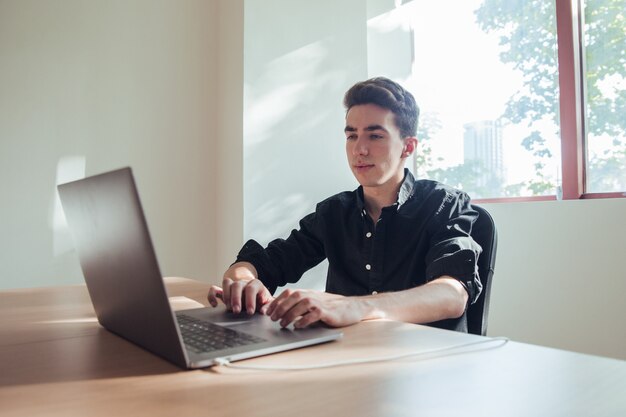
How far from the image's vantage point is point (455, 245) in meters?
1.31

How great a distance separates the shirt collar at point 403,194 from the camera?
1.66m

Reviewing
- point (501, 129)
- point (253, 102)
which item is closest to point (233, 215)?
point (253, 102)

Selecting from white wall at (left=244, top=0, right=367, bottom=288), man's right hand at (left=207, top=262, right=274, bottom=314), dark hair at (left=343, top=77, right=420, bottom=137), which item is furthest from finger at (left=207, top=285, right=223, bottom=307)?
white wall at (left=244, top=0, right=367, bottom=288)

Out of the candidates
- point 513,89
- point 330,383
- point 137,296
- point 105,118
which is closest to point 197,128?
point 105,118

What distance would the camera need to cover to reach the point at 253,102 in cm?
274

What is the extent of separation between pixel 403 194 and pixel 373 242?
0.18 metres

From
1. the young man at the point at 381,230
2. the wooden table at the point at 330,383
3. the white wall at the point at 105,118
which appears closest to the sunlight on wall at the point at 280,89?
the white wall at the point at 105,118

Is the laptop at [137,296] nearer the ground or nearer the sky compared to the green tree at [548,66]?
nearer the ground

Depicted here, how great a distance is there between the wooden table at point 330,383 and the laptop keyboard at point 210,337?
6 centimetres

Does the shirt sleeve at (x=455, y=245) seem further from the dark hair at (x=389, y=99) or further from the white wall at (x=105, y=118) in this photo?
the white wall at (x=105, y=118)

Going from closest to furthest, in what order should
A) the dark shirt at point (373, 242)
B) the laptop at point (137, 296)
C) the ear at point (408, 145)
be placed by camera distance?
the laptop at point (137, 296)
the dark shirt at point (373, 242)
the ear at point (408, 145)

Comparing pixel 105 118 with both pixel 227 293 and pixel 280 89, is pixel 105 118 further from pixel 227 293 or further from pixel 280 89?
pixel 227 293

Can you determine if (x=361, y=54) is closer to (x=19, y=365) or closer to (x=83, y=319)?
(x=83, y=319)

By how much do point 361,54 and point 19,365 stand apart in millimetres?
2616
